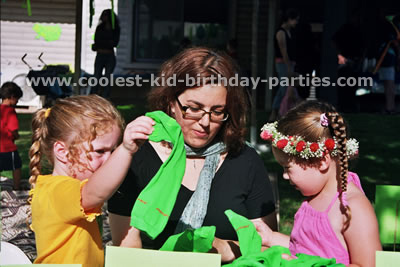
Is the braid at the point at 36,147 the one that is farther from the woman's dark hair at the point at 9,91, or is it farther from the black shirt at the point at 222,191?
the woman's dark hair at the point at 9,91

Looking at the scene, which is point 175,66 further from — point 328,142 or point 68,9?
point 68,9

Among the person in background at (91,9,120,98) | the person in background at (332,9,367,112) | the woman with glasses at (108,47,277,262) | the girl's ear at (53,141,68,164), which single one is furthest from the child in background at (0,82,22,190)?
the person in background at (332,9,367,112)

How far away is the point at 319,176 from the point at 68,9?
1230cm

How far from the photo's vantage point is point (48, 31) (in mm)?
13555

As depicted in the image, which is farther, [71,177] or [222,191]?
[222,191]

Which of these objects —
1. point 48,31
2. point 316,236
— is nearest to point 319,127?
point 316,236

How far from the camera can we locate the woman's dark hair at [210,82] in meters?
2.36

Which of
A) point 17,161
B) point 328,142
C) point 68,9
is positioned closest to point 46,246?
point 328,142

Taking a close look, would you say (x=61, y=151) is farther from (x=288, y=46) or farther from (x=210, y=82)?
(x=288, y=46)

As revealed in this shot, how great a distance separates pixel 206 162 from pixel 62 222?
2.28ft

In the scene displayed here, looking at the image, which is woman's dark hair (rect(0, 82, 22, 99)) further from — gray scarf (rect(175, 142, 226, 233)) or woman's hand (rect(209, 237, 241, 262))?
woman's hand (rect(209, 237, 241, 262))

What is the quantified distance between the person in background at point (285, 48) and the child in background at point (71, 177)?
23.5 ft

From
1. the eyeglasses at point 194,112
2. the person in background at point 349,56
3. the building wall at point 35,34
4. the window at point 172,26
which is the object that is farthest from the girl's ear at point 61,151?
the building wall at point 35,34

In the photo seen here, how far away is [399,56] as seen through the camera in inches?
418
